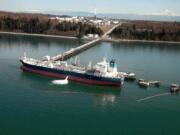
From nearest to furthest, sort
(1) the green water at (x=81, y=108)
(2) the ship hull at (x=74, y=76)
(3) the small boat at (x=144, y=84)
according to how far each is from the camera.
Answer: (1) the green water at (x=81, y=108), (2) the ship hull at (x=74, y=76), (3) the small boat at (x=144, y=84)

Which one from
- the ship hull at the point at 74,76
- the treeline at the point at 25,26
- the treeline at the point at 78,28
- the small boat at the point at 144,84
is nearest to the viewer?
the ship hull at the point at 74,76

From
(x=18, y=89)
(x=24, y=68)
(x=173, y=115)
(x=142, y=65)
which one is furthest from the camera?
(x=142, y=65)

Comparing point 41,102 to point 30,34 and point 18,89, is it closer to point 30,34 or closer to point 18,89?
point 18,89

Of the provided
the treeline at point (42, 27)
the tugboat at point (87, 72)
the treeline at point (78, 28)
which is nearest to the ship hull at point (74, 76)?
the tugboat at point (87, 72)

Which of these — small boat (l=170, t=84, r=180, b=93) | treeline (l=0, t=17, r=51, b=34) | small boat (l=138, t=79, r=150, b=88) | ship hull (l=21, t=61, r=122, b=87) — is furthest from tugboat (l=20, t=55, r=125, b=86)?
treeline (l=0, t=17, r=51, b=34)

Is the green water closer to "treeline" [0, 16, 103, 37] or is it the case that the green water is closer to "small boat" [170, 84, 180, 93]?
"small boat" [170, 84, 180, 93]

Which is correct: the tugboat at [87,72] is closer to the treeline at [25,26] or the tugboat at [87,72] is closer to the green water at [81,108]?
the green water at [81,108]

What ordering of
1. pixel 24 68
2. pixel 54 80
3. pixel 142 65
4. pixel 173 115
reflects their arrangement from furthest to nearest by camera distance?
pixel 142 65
pixel 24 68
pixel 54 80
pixel 173 115

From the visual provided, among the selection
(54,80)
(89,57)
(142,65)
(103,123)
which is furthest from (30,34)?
(103,123)

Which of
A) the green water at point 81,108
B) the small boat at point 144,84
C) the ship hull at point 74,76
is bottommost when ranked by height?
the green water at point 81,108
